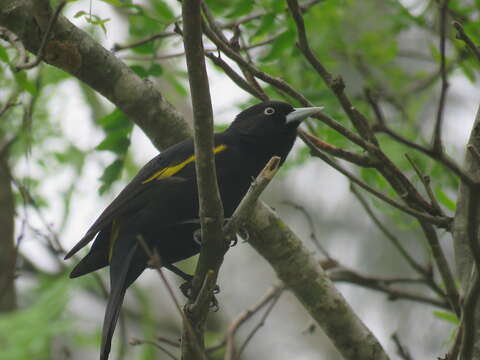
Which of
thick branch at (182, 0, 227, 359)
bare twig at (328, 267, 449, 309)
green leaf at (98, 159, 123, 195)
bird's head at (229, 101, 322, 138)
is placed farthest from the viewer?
bare twig at (328, 267, 449, 309)

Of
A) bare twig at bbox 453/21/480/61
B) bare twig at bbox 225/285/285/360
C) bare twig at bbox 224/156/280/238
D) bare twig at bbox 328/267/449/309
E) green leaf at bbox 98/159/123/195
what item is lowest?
bare twig at bbox 225/285/285/360

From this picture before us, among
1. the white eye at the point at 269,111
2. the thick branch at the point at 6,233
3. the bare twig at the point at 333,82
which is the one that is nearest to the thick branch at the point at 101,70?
the white eye at the point at 269,111

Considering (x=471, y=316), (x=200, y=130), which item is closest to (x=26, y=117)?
(x=200, y=130)

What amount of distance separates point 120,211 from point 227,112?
57.3 inches

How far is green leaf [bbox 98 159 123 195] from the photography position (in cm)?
425

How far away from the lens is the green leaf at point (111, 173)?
14.0 feet

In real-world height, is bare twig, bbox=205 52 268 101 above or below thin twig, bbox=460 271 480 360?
above

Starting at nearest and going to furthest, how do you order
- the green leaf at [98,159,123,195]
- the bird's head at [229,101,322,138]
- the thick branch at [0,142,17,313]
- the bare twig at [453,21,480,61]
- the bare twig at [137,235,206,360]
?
the bare twig at [137,235,206,360] < the bare twig at [453,21,480,61] < the bird's head at [229,101,322,138] < the green leaf at [98,159,123,195] < the thick branch at [0,142,17,313]

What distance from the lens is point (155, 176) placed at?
155 inches

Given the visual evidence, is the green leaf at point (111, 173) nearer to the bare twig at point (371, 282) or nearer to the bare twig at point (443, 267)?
the bare twig at point (371, 282)

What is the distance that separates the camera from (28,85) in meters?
3.83

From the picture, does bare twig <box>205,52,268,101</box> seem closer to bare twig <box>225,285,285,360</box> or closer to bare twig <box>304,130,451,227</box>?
bare twig <box>304,130,451,227</box>

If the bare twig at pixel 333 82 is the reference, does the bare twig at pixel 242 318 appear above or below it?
below

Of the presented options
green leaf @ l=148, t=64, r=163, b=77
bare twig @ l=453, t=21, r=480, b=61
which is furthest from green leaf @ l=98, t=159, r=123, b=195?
bare twig @ l=453, t=21, r=480, b=61
